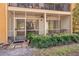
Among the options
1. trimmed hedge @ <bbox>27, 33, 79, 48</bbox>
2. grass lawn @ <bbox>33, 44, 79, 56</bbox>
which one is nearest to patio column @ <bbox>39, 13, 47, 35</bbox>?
trimmed hedge @ <bbox>27, 33, 79, 48</bbox>

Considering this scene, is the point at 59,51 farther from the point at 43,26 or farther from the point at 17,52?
the point at 17,52

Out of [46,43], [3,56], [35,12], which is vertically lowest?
[3,56]

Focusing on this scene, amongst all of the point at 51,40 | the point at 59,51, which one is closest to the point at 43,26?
the point at 51,40

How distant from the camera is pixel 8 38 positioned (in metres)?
2.28

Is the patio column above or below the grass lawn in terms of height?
above

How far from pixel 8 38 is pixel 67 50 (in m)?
0.80

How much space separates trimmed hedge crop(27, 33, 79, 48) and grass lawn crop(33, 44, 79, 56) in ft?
0.17

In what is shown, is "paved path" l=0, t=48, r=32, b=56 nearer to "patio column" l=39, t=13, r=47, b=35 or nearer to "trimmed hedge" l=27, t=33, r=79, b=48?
"trimmed hedge" l=27, t=33, r=79, b=48

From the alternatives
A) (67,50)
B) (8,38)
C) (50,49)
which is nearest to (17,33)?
(8,38)

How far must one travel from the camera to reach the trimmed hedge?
227cm

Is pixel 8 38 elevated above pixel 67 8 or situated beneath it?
situated beneath

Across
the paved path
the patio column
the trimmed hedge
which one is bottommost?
the paved path

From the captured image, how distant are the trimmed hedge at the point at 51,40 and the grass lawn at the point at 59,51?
53 millimetres

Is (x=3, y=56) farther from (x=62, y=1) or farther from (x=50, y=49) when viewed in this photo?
(x=62, y=1)
